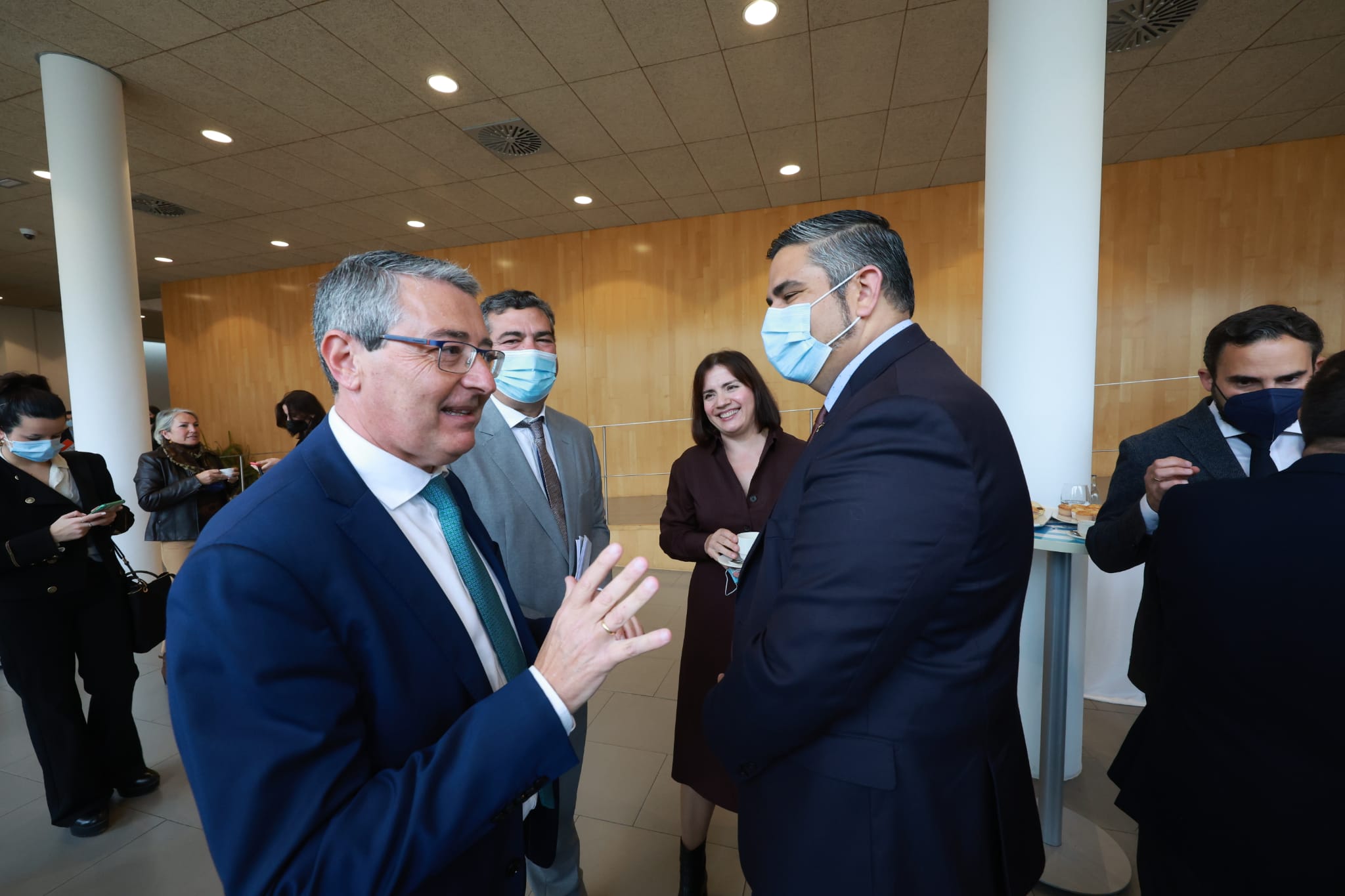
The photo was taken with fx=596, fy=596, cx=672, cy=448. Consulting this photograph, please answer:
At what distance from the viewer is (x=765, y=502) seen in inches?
84.5

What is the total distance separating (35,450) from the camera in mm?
2467

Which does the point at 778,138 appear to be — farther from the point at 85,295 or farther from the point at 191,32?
the point at 85,295

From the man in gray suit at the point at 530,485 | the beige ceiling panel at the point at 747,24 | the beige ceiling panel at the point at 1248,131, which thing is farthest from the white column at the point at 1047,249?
the beige ceiling panel at the point at 1248,131

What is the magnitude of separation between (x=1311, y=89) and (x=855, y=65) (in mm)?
4032

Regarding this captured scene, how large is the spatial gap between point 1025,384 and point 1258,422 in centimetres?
92

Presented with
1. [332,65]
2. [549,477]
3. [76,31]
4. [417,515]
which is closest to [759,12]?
[332,65]

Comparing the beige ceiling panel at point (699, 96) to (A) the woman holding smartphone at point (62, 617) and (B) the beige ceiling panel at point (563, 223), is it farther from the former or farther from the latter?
(A) the woman holding smartphone at point (62, 617)

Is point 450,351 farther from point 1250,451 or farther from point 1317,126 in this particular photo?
point 1317,126

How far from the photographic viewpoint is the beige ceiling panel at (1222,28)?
3785 millimetres

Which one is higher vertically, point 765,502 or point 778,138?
point 778,138

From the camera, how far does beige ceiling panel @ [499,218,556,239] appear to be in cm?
788

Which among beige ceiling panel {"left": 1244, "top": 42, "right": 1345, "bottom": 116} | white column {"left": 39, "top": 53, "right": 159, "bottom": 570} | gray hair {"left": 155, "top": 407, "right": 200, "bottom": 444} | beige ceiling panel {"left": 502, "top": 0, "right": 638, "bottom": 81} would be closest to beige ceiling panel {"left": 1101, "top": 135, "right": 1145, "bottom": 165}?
beige ceiling panel {"left": 1244, "top": 42, "right": 1345, "bottom": 116}

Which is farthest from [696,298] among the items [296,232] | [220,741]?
[220,741]

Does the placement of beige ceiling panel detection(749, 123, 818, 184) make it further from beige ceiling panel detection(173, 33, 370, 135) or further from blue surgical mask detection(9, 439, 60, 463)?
blue surgical mask detection(9, 439, 60, 463)
